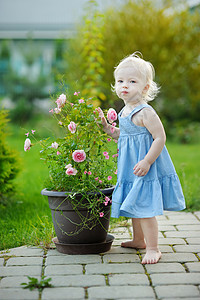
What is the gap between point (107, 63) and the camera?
1112cm

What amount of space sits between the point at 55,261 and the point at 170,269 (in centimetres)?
75

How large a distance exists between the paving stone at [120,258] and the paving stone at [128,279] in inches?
11.8

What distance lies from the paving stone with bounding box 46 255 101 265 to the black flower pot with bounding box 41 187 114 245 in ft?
0.36

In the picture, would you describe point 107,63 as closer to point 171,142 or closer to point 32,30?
point 171,142

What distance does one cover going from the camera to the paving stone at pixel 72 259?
2842mm

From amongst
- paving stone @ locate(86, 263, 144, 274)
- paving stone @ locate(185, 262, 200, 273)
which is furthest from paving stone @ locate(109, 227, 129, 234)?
paving stone @ locate(185, 262, 200, 273)

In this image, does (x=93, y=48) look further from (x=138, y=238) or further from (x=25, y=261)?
(x=25, y=261)

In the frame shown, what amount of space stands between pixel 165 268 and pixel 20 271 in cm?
90

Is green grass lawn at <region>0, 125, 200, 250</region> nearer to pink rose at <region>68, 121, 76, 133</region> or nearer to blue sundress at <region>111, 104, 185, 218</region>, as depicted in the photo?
blue sundress at <region>111, 104, 185, 218</region>

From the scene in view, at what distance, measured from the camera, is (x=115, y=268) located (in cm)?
272

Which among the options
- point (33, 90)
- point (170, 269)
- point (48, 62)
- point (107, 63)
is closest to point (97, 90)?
point (107, 63)

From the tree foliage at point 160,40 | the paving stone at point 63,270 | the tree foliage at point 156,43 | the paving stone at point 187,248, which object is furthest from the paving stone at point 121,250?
the tree foliage at point 160,40

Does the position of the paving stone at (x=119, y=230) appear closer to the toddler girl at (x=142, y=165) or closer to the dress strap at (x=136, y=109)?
the toddler girl at (x=142, y=165)

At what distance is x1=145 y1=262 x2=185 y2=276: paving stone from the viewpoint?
2.65 metres
